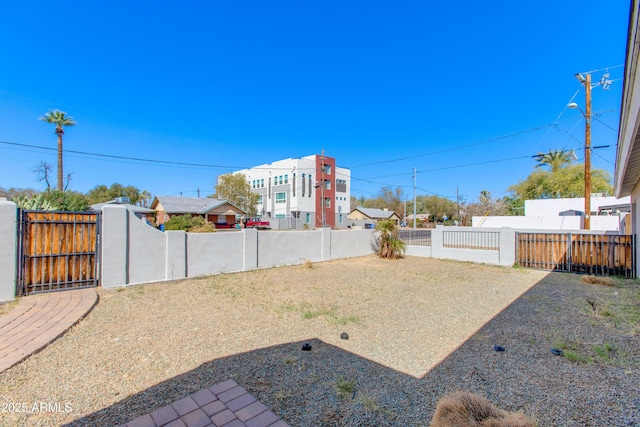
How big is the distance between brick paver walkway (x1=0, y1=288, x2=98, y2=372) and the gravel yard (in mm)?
183

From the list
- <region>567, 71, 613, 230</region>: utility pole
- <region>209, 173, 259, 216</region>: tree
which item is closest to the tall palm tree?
<region>209, 173, 259, 216</region>: tree

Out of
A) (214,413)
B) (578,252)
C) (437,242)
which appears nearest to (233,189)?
(437,242)

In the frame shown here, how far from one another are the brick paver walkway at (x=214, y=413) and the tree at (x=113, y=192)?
192ft

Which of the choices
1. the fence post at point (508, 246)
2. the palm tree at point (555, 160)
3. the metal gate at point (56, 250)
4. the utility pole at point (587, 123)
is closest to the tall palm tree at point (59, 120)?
the metal gate at point (56, 250)

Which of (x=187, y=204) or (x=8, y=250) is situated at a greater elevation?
(x=187, y=204)

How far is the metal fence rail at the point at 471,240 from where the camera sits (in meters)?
12.3

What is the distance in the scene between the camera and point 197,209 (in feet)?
111

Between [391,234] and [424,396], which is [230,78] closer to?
[391,234]

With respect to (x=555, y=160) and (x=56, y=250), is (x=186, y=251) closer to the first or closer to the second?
(x=56, y=250)

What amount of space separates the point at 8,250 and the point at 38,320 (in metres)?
2.20

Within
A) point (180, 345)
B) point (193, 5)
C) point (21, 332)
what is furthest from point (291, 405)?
point (193, 5)

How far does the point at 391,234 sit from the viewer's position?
510 inches

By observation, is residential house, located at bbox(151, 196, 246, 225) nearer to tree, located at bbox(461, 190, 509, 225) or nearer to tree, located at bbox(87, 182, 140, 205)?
tree, located at bbox(87, 182, 140, 205)

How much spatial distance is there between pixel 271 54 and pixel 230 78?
3.33 m
